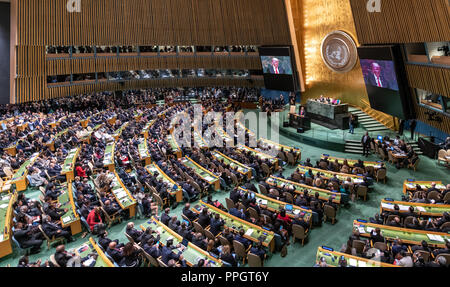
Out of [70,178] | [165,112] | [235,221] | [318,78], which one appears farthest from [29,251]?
[318,78]

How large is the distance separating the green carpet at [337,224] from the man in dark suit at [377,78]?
413cm

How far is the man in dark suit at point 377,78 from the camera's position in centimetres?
1590

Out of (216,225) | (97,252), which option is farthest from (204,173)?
(97,252)

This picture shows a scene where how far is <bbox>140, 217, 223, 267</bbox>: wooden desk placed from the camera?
6.68 m

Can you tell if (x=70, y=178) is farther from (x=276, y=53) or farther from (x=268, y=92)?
(x=268, y=92)

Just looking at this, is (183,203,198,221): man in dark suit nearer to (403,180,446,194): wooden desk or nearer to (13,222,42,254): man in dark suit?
(13,222,42,254): man in dark suit

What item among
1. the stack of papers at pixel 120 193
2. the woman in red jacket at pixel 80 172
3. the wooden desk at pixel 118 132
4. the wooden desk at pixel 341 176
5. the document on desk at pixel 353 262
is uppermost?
the wooden desk at pixel 118 132

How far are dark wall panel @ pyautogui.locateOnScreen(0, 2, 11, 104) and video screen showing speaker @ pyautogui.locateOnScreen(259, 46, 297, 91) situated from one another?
2036 cm

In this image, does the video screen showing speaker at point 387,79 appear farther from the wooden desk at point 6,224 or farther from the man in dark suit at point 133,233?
the wooden desk at point 6,224

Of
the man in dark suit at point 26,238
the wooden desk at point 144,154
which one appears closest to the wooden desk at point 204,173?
the wooden desk at point 144,154

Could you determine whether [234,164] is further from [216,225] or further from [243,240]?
[243,240]

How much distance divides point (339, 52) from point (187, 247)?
1820 centimetres

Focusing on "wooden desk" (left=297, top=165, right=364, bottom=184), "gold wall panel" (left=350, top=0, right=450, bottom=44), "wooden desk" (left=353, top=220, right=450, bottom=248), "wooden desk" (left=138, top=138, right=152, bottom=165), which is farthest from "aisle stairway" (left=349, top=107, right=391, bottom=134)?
"wooden desk" (left=138, top=138, right=152, bottom=165)
